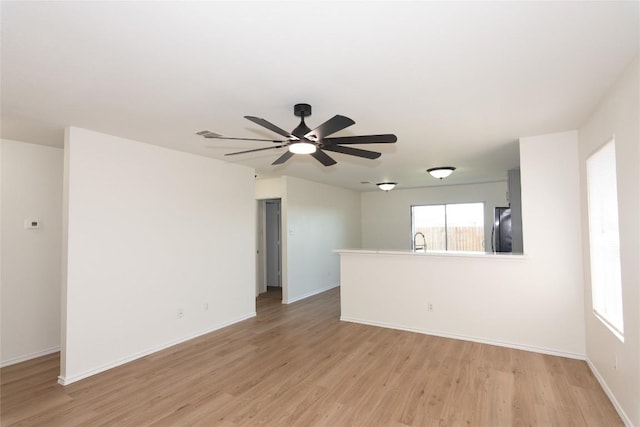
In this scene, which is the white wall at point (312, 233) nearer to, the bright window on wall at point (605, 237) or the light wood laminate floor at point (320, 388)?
the light wood laminate floor at point (320, 388)

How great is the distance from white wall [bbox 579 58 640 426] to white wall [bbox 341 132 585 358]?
87 centimetres

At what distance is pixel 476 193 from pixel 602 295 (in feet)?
16.3

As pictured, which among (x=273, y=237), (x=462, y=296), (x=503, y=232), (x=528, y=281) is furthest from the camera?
(x=273, y=237)

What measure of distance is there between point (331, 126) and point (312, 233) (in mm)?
4842

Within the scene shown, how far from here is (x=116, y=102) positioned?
259 cm

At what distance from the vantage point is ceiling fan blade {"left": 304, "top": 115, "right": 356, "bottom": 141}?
2.11 meters

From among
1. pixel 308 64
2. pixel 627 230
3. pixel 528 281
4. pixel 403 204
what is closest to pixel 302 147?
pixel 308 64

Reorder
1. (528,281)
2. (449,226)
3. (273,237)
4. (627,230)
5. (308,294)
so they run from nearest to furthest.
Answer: (627,230) < (528,281) < (308,294) < (273,237) < (449,226)

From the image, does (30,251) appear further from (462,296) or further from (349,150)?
(462,296)

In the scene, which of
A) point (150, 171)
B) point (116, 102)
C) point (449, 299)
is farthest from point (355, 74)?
point (449, 299)

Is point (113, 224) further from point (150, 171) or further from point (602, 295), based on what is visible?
point (602, 295)

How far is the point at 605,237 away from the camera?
282 centimetres

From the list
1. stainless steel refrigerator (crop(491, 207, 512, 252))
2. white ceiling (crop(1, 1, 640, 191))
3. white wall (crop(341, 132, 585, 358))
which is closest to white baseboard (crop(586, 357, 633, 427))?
white wall (crop(341, 132, 585, 358))

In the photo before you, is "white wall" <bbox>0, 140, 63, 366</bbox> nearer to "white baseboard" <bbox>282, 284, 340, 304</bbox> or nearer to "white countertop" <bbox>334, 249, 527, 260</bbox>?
"white baseboard" <bbox>282, 284, 340, 304</bbox>
